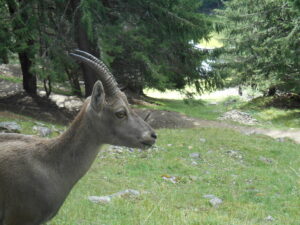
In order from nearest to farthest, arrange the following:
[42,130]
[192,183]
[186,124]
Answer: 1. [192,183]
2. [42,130]
3. [186,124]

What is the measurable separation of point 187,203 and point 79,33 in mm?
13071

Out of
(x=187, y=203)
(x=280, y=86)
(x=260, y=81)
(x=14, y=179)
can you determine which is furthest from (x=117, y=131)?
(x=280, y=86)

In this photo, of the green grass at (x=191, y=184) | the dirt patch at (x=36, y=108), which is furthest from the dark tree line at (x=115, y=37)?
the green grass at (x=191, y=184)

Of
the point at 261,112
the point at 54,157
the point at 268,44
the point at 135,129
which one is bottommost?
the point at 261,112

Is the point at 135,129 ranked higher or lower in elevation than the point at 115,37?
lower

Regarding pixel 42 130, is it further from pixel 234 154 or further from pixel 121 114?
pixel 121 114

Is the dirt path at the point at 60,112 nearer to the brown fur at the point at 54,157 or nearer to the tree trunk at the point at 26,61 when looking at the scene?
the tree trunk at the point at 26,61

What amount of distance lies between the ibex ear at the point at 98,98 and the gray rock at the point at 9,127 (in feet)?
32.6

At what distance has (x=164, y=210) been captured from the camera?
7895 millimetres

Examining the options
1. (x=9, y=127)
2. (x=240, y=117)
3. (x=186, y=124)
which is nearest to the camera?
(x=9, y=127)

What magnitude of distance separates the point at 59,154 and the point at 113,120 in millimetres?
874

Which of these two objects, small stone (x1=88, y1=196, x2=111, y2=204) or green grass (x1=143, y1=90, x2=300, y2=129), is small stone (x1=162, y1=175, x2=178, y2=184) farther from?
green grass (x1=143, y1=90, x2=300, y2=129)

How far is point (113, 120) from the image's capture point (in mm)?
5707

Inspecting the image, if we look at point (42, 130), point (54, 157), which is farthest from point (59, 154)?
point (42, 130)
